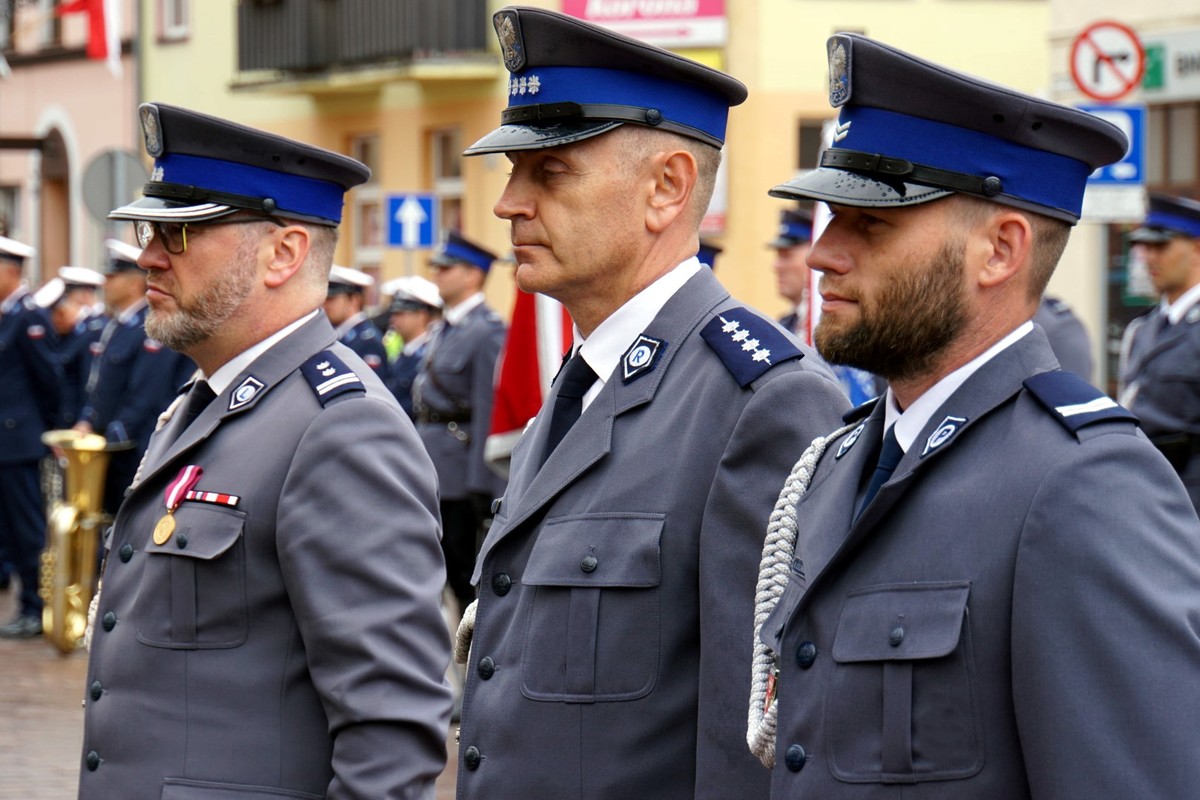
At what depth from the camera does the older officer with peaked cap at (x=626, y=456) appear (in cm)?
303

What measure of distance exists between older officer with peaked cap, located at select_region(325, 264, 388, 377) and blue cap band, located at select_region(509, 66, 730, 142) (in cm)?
990

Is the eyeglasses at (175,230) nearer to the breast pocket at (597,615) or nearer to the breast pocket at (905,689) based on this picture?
the breast pocket at (597,615)

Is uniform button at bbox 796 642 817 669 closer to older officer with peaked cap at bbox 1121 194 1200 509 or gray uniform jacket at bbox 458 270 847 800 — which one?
gray uniform jacket at bbox 458 270 847 800

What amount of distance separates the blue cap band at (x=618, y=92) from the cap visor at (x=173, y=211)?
801mm

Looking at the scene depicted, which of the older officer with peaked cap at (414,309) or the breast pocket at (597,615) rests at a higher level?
the breast pocket at (597,615)

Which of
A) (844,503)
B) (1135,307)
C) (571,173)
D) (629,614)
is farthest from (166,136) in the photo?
(1135,307)

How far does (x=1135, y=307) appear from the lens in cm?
1738

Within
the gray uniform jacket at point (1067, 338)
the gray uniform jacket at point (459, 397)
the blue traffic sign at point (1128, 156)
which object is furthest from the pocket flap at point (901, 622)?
the blue traffic sign at point (1128, 156)

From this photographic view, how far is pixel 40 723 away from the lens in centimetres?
955

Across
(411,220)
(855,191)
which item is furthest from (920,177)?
(411,220)

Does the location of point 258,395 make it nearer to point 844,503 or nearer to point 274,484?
point 274,484

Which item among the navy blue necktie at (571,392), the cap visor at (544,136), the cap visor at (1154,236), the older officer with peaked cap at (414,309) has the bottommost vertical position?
the older officer with peaked cap at (414,309)

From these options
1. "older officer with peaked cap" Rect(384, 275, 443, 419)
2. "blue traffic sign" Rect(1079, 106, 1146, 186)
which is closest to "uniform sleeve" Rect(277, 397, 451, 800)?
"blue traffic sign" Rect(1079, 106, 1146, 186)

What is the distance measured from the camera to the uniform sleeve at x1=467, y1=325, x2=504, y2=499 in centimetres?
1073
